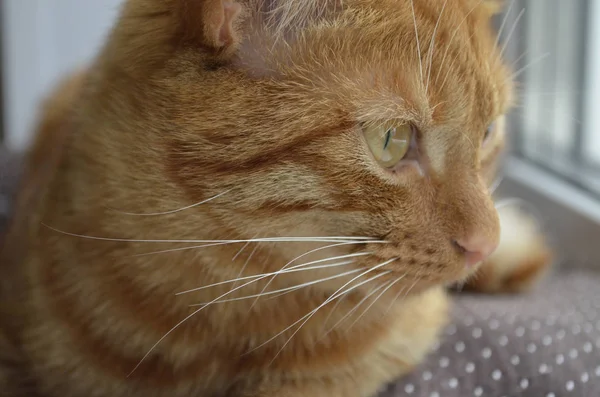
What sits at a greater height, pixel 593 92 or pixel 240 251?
pixel 240 251

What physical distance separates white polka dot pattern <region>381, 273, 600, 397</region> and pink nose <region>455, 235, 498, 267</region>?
0.23m

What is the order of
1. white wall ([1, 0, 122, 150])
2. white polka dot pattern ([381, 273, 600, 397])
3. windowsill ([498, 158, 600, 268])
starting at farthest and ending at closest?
white wall ([1, 0, 122, 150])
windowsill ([498, 158, 600, 268])
white polka dot pattern ([381, 273, 600, 397])

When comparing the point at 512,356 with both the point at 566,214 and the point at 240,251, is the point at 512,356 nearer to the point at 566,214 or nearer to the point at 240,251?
the point at 240,251

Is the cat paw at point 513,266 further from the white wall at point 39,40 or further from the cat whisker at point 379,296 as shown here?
the white wall at point 39,40

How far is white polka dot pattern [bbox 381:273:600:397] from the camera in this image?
0.95 metres

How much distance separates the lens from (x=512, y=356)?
3.25 feet

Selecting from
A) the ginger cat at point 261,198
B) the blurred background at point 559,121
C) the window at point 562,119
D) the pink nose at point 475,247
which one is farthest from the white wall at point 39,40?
the pink nose at point 475,247

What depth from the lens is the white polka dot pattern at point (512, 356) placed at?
3.12 feet

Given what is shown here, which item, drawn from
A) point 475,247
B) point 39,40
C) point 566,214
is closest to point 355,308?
point 475,247

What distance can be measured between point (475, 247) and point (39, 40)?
1924 millimetres

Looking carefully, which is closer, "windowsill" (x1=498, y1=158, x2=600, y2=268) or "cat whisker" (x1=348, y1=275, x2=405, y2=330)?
"cat whisker" (x1=348, y1=275, x2=405, y2=330)

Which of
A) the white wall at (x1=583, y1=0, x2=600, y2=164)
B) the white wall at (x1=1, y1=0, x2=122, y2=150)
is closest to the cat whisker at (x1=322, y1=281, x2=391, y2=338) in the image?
the white wall at (x1=583, y1=0, x2=600, y2=164)

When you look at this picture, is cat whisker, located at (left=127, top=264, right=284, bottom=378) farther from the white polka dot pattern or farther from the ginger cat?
the white polka dot pattern

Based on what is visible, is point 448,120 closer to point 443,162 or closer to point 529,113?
point 443,162
